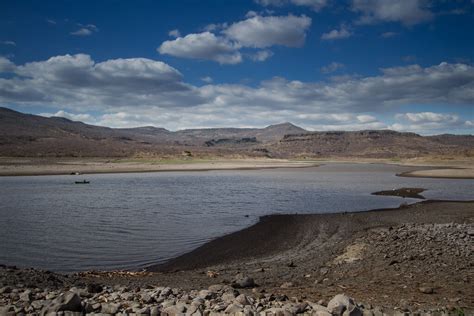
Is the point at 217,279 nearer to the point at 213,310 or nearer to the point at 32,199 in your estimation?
the point at 213,310

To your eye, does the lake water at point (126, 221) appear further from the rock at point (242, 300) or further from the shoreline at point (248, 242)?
the rock at point (242, 300)

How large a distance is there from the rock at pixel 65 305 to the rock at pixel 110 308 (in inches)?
16.9

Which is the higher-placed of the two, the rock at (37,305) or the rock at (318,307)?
the rock at (318,307)

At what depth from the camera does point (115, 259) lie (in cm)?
1439

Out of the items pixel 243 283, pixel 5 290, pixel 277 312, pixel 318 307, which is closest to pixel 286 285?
pixel 243 283

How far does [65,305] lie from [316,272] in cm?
766

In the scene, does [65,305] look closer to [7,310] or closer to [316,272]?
[7,310]

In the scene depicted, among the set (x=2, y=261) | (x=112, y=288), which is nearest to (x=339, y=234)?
(x=112, y=288)

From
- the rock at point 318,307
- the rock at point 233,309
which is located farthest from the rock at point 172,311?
the rock at point 318,307

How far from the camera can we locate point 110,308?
23.2 feet

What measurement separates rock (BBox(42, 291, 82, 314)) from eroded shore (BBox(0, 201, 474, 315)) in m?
0.57

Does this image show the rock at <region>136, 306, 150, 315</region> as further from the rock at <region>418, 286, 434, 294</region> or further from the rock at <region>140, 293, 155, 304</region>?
the rock at <region>418, 286, 434, 294</region>

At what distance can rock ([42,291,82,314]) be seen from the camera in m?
6.66

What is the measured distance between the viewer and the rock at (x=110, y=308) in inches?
276
